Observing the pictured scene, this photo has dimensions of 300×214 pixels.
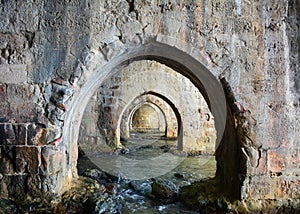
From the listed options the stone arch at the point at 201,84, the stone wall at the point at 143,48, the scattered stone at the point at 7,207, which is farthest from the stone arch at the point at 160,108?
the scattered stone at the point at 7,207

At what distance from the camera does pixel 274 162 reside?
2998 mm

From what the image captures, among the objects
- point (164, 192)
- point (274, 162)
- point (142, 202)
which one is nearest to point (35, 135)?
point (142, 202)

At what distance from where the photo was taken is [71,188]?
3.26m

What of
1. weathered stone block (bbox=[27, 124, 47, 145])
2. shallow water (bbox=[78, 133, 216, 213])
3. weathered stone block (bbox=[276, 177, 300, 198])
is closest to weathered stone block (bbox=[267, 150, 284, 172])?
weathered stone block (bbox=[276, 177, 300, 198])

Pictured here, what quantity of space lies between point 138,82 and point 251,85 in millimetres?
5149


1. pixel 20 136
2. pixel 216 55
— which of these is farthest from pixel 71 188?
pixel 216 55

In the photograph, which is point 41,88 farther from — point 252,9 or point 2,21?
point 252,9

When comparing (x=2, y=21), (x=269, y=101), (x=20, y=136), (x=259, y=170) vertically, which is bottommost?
(x=259, y=170)

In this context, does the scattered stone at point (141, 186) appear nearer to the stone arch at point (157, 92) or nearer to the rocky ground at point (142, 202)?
the rocky ground at point (142, 202)

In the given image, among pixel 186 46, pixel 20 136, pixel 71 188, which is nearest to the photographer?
pixel 20 136

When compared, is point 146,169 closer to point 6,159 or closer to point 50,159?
point 50,159

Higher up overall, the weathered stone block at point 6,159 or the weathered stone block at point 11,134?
the weathered stone block at point 11,134

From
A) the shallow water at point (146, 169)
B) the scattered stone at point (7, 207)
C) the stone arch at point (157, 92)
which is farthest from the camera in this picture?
the stone arch at point (157, 92)

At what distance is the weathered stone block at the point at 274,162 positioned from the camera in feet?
9.81
